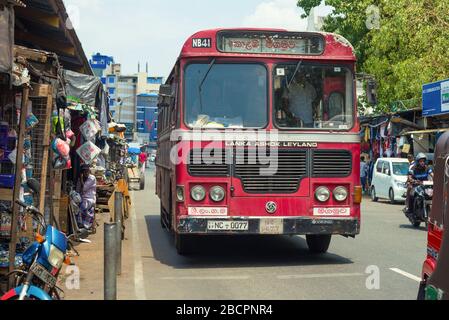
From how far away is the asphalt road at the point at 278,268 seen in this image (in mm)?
7680

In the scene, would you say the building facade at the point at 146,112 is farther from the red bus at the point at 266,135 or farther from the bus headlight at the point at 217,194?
the bus headlight at the point at 217,194

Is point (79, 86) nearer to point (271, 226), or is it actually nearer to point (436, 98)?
point (271, 226)

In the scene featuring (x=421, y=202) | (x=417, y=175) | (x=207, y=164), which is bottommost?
(x=421, y=202)

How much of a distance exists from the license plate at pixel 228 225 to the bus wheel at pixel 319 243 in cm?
198

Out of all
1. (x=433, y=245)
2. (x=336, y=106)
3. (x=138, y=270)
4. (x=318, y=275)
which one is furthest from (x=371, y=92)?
(x=433, y=245)

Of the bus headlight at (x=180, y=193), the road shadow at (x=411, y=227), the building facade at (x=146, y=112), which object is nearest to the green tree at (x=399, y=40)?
the road shadow at (x=411, y=227)

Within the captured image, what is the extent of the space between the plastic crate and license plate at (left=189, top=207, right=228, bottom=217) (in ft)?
8.28

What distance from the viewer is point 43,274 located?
5.59 m

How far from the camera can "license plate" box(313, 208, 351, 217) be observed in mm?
9383

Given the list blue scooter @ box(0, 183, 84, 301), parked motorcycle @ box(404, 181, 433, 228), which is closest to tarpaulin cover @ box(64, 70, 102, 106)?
blue scooter @ box(0, 183, 84, 301)

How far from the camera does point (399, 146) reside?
92.0ft

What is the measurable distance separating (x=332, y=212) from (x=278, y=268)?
1.14 metres

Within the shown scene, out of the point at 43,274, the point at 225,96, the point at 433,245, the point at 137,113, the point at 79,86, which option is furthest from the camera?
the point at 137,113
